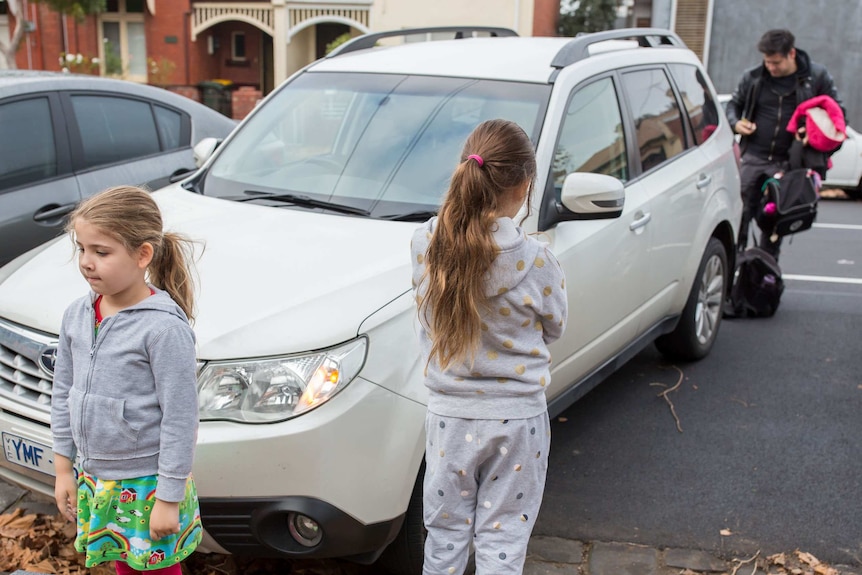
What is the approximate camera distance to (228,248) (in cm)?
333

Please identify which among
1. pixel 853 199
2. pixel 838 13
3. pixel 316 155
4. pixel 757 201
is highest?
pixel 838 13

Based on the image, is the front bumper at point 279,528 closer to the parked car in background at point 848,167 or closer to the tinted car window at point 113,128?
the tinted car window at point 113,128

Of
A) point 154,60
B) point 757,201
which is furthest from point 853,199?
point 154,60

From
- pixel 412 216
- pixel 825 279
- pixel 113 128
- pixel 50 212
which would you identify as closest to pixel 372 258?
pixel 412 216

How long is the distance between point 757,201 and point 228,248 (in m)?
4.59

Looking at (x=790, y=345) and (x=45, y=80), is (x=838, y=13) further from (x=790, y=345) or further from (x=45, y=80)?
(x=45, y=80)

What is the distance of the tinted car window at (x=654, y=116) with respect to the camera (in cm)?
461

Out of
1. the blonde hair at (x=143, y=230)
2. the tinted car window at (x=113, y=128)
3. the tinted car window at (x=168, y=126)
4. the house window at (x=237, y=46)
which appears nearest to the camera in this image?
the blonde hair at (x=143, y=230)

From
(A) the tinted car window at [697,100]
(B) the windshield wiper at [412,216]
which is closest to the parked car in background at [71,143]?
(B) the windshield wiper at [412,216]

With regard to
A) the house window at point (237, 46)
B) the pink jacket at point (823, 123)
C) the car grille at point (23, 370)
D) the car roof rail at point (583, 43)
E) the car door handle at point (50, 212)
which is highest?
the house window at point (237, 46)

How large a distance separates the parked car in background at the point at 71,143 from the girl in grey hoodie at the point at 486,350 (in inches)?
113

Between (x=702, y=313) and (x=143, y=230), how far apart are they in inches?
157

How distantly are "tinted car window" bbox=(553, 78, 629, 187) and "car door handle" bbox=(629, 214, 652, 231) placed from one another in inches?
8.2

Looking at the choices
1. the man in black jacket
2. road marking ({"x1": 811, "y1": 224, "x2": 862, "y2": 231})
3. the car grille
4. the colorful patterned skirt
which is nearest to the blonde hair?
the colorful patterned skirt
